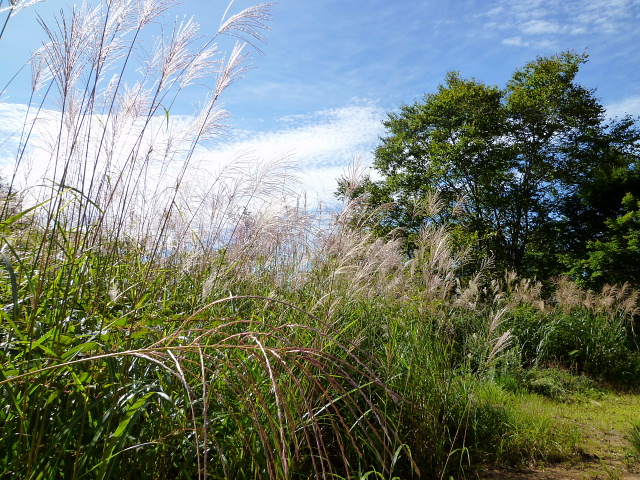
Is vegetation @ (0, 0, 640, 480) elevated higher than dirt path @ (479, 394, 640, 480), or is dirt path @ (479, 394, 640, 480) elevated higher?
vegetation @ (0, 0, 640, 480)

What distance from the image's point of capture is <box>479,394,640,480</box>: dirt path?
3.18m

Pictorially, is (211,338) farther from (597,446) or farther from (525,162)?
(525,162)

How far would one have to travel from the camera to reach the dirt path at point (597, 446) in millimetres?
3185

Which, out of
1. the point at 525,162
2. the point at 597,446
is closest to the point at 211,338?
the point at 597,446

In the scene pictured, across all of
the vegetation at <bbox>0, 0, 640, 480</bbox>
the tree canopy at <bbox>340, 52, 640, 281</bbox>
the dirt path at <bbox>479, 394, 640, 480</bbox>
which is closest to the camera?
the vegetation at <bbox>0, 0, 640, 480</bbox>

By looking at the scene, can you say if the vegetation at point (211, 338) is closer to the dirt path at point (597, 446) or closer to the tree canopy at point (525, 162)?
the dirt path at point (597, 446)

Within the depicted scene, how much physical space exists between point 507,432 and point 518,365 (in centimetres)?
280

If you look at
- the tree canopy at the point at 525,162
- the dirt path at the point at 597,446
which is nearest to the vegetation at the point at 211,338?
the dirt path at the point at 597,446

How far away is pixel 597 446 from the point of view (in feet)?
13.0

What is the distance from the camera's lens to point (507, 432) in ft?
11.6

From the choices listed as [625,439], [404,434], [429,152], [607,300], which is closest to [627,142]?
[429,152]

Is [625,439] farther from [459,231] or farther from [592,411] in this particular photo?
[459,231]

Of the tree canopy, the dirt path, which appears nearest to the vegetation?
the dirt path

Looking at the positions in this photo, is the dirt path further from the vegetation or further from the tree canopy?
the tree canopy
